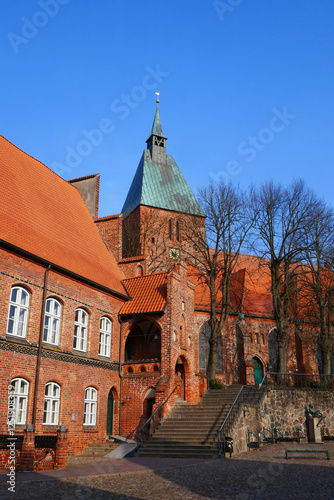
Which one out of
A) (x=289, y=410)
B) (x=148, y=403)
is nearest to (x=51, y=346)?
(x=148, y=403)

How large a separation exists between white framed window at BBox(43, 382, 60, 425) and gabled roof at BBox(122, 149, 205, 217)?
76.5 ft

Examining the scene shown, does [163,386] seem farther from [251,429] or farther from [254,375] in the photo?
[254,375]

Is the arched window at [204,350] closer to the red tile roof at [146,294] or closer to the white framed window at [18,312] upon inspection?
the red tile roof at [146,294]

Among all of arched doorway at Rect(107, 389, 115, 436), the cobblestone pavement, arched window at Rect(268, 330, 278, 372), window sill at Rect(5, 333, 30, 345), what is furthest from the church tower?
the cobblestone pavement

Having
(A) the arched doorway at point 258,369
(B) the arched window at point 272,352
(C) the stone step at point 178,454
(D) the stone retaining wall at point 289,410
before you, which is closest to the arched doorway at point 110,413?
(C) the stone step at point 178,454

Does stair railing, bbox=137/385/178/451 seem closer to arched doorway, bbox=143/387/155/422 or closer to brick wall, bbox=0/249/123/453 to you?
arched doorway, bbox=143/387/155/422

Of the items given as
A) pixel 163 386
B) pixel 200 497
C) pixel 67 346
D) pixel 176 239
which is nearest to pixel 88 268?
pixel 67 346

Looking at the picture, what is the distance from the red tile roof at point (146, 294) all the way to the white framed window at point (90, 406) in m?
3.92

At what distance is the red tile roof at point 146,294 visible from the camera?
2100 cm

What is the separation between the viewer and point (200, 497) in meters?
8.30

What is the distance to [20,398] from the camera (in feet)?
50.2

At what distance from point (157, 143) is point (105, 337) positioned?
92.5ft

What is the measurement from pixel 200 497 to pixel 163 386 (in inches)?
438

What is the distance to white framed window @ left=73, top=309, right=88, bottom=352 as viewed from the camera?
61.1 feet
